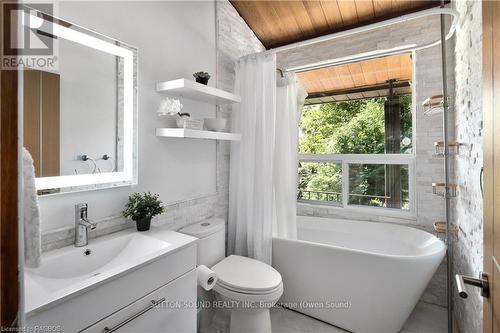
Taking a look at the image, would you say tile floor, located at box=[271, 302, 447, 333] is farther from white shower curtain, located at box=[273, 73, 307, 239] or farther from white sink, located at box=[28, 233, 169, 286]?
white sink, located at box=[28, 233, 169, 286]

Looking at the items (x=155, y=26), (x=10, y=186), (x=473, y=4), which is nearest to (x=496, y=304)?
(x=10, y=186)

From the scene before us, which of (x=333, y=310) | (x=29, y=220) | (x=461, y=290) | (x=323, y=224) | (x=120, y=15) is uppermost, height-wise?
(x=120, y=15)

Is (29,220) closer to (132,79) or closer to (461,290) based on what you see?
(461,290)

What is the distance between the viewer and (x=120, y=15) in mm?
1507

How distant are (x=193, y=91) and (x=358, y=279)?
1839 mm

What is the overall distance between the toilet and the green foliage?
386 mm

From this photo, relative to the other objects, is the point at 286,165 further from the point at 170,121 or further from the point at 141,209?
the point at 141,209

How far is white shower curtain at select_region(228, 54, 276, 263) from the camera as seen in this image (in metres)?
2.21

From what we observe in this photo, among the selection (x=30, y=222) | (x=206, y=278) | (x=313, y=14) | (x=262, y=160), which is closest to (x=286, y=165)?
(x=262, y=160)

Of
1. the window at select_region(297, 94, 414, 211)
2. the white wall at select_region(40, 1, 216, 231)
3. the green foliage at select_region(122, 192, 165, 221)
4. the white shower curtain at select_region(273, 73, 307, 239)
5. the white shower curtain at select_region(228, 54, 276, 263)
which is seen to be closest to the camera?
the white wall at select_region(40, 1, 216, 231)

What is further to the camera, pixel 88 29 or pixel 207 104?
pixel 207 104

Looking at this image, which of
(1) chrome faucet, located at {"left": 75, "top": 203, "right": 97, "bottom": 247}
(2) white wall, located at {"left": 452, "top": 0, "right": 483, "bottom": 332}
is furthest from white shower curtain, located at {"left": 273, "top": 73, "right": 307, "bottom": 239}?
(1) chrome faucet, located at {"left": 75, "top": 203, "right": 97, "bottom": 247}

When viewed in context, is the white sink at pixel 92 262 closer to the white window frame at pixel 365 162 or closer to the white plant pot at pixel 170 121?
the white plant pot at pixel 170 121

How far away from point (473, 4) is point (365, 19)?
1.04 m
